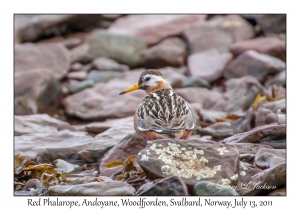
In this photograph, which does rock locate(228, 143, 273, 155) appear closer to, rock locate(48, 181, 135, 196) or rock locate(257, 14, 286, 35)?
rock locate(48, 181, 135, 196)

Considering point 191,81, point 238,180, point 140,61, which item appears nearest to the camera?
point 238,180

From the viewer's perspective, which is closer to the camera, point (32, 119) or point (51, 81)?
point (32, 119)

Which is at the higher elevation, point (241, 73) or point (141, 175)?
point (241, 73)

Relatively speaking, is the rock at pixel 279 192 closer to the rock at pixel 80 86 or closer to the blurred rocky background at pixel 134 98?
the blurred rocky background at pixel 134 98

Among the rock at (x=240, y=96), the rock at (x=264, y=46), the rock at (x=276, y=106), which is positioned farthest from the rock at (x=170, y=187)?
the rock at (x=264, y=46)

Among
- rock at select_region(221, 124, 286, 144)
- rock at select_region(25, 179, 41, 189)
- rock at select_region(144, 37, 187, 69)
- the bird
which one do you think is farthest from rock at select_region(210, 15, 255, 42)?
rock at select_region(25, 179, 41, 189)

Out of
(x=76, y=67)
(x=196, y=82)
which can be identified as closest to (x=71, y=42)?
(x=76, y=67)

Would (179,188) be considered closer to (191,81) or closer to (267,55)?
(191,81)
